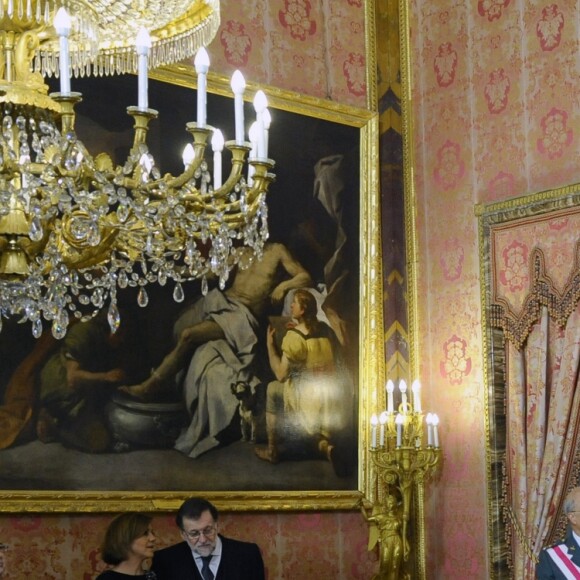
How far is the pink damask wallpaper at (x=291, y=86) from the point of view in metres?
6.74

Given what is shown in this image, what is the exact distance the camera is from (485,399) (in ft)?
25.7

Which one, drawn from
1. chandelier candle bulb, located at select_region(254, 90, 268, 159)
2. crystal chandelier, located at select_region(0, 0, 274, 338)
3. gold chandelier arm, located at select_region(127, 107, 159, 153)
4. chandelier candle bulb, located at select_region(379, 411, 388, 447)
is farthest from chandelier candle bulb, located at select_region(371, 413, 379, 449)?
gold chandelier arm, located at select_region(127, 107, 159, 153)

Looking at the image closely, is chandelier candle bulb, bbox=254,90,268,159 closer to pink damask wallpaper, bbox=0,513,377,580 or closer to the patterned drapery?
pink damask wallpaper, bbox=0,513,377,580

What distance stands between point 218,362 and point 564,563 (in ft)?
8.03

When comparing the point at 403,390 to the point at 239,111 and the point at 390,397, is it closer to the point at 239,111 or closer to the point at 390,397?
the point at 390,397

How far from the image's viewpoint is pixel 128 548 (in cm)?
578

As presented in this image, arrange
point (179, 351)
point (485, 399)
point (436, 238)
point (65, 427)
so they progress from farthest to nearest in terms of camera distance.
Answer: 1. point (436, 238)
2. point (485, 399)
3. point (179, 351)
4. point (65, 427)

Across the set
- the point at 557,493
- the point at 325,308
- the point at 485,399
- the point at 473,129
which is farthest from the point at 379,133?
the point at 557,493

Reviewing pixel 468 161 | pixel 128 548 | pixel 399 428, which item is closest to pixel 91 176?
pixel 128 548

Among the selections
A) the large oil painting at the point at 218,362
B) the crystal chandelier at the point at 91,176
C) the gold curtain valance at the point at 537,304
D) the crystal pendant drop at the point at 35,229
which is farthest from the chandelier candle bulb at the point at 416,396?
the crystal pendant drop at the point at 35,229

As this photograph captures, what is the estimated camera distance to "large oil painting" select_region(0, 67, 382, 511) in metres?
6.65

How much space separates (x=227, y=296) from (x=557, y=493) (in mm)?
2347

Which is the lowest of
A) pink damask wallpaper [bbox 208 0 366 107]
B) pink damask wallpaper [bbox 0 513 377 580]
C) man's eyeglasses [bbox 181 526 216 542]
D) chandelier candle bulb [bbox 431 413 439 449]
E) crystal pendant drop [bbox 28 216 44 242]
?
pink damask wallpaper [bbox 0 513 377 580]

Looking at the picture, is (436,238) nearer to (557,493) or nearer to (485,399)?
(485,399)
